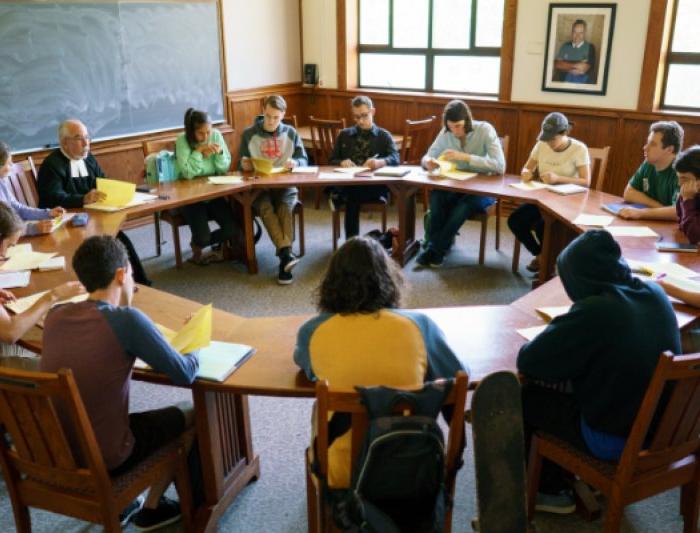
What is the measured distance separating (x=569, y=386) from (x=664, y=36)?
370 cm

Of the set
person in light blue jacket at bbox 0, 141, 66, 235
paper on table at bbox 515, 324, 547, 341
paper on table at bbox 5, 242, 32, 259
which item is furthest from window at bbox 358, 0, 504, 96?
paper on table at bbox 5, 242, 32, 259

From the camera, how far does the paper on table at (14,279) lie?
2705 mm

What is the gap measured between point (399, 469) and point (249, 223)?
10.3ft

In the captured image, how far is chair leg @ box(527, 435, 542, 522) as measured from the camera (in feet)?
7.07

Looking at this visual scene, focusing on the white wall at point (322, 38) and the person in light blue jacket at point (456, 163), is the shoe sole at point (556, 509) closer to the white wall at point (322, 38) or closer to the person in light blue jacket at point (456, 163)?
the person in light blue jacket at point (456, 163)

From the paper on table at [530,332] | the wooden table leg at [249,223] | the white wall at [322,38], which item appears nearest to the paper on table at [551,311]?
the paper on table at [530,332]

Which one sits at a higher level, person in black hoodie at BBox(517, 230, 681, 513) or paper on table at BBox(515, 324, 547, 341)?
person in black hoodie at BBox(517, 230, 681, 513)

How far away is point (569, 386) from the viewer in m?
2.36

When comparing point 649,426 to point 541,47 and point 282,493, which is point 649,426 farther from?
point 541,47

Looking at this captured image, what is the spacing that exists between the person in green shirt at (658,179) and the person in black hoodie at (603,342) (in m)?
1.71

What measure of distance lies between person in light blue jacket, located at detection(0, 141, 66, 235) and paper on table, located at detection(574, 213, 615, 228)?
279 cm

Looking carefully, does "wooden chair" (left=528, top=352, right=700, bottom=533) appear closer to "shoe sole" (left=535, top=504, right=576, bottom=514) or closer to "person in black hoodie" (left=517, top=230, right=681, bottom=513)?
"person in black hoodie" (left=517, top=230, right=681, bottom=513)

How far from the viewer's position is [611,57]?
17.0 feet

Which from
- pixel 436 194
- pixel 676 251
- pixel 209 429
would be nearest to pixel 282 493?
pixel 209 429
